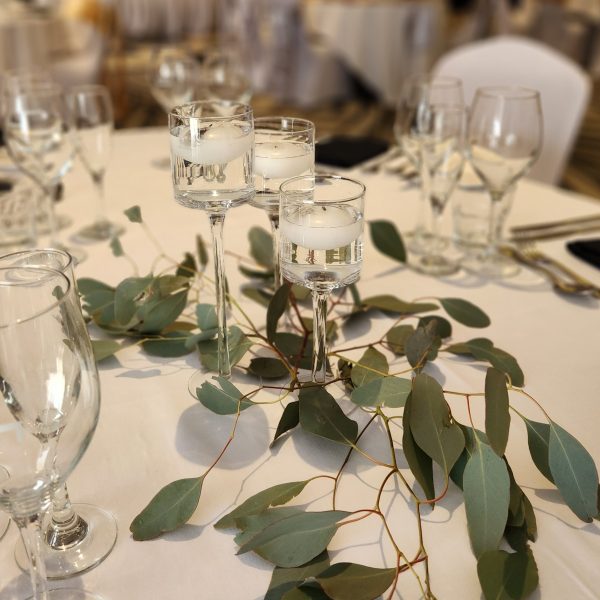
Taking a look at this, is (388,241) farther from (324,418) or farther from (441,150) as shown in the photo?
(324,418)

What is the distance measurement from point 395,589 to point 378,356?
0.30 m

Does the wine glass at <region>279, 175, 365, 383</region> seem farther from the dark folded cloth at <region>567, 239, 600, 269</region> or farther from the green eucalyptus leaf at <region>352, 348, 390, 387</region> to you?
the dark folded cloth at <region>567, 239, 600, 269</region>

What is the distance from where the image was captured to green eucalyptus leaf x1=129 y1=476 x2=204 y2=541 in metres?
0.58

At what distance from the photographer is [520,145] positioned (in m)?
1.06

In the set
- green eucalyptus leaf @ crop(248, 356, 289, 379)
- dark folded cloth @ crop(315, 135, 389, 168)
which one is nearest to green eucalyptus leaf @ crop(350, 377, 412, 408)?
green eucalyptus leaf @ crop(248, 356, 289, 379)

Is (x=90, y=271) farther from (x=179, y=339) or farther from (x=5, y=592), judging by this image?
(x=5, y=592)

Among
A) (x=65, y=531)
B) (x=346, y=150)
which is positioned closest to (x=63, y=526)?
(x=65, y=531)

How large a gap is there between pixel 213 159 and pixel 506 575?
1.43ft

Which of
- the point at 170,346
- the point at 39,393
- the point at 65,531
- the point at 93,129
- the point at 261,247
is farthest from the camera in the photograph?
the point at 93,129

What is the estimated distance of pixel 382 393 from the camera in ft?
2.20

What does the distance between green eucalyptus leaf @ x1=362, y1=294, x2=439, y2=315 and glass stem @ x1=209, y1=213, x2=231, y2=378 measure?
0.22 metres

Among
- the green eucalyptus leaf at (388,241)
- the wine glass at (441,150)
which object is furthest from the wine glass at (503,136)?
the green eucalyptus leaf at (388,241)

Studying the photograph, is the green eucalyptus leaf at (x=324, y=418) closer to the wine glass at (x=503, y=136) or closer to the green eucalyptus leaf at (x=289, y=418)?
the green eucalyptus leaf at (x=289, y=418)

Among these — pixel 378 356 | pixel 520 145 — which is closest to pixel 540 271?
pixel 520 145
